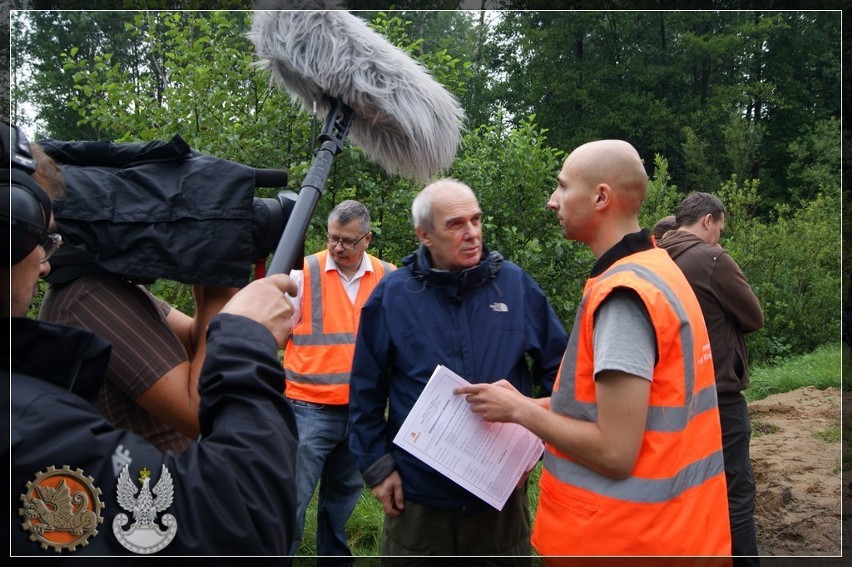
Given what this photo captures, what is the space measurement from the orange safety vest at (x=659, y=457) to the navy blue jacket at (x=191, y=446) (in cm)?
106

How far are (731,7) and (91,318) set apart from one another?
3812mm

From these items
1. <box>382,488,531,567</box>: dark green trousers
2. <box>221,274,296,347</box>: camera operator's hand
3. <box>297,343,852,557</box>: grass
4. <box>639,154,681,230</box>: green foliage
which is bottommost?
<box>297,343,852,557</box>: grass

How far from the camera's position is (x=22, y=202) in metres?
1.14

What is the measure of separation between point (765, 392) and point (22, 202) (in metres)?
8.93

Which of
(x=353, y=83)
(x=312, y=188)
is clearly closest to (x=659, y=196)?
(x=353, y=83)

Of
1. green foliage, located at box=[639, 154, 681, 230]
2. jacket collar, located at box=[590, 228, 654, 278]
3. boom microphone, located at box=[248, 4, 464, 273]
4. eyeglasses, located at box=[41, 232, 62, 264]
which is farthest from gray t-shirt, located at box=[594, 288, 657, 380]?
green foliage, located at box=[639, 154, 681, 230]

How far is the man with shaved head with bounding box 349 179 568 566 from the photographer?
267 centimetres

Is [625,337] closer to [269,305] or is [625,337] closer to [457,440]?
[457,440]

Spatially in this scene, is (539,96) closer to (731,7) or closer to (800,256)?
(731,7)

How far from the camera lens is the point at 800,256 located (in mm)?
7387

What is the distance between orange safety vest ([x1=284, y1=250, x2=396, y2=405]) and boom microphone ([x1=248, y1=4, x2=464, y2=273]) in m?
2.22

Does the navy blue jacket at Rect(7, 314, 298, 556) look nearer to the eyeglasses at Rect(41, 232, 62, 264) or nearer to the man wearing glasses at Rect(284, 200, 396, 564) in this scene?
the eyeglasses at Rect(41, 232, 62, 264)

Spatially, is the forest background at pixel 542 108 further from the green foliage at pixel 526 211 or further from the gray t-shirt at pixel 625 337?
the gray t-shirt at pixel 625 337

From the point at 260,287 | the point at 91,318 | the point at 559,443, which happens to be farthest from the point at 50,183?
the point at 559,443
